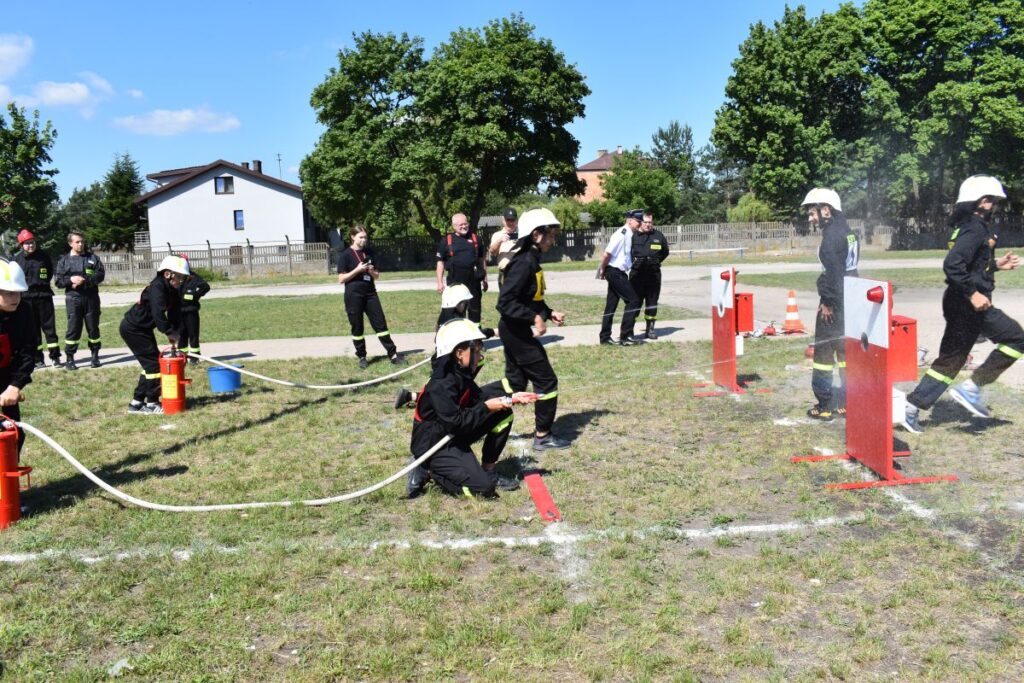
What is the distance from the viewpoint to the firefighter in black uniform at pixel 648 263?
43.1ft

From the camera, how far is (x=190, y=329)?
39.2ft

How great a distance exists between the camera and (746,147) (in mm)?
50000

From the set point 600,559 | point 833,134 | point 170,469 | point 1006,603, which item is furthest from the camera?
point 833,134

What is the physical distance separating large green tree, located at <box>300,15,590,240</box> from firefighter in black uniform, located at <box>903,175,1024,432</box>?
41781mm

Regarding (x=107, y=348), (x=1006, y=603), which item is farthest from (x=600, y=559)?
(x=107, y=348)

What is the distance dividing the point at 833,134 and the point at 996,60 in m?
8.45

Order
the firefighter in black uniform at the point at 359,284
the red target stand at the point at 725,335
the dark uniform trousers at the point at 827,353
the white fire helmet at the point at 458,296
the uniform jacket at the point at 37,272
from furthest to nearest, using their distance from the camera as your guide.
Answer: the uniform jacket at the point at 37,272
the firefighter in black uniform at the point at 359,284
the red target stand at the point at 725,335
the white fire helmet at the point at 458,296
the dark uniform trousers at the point at 827,353

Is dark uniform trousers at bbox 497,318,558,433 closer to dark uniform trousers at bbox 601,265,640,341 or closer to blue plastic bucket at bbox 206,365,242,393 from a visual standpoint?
blue plastic bucket at bbox 206,365,242,393

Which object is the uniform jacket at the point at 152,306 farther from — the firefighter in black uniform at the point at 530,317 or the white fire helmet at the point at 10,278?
the firefighter in black uniform at the point at 530,317

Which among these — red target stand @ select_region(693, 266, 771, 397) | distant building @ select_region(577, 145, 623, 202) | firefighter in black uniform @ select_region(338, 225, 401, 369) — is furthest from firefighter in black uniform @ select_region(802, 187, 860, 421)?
distant building @ select_region(577, 145, 623, 202)

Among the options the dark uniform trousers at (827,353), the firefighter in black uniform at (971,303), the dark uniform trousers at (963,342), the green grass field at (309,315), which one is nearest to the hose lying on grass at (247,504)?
the dark uniform trousers at (827,353)

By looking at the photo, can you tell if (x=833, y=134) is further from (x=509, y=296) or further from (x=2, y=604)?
(x=2, y=604)

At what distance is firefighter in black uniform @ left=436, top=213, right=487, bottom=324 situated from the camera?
38.4 ft

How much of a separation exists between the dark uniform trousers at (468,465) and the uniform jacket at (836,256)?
3.28 meters
